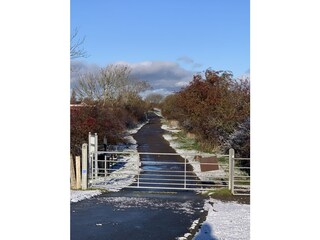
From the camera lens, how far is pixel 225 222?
5340 mm

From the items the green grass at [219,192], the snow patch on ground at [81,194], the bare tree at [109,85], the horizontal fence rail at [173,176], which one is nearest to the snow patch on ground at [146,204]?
the snow patch on ground at [81,194]

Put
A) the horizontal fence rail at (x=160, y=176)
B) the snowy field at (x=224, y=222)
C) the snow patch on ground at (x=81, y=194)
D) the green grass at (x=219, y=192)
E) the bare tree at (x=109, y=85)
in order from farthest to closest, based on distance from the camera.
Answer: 1. the bare tree at (x=109, y=85)
2. the horizontal fence rail at (x=160, y=176)
3. the green grass at (x=219, y=192)
4. the snow patch on ground at (x=81, y=194)
5. the snowy field at (x=224, y=222)

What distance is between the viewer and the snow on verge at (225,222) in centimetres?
467

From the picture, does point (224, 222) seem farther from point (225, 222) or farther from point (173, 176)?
point (173, 176)

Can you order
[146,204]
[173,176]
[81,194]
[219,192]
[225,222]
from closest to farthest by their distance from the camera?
[225,222] → [146,204] → [81,194] → [219,192] → [173,176]

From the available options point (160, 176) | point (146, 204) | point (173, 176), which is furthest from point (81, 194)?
point (173, 176)

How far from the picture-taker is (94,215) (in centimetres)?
586

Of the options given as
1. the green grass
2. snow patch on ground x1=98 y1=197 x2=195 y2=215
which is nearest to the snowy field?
snow patch on ground x1=98 y1=197 x2=195 y2=215

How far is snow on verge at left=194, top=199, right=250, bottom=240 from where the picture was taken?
15.3 ft

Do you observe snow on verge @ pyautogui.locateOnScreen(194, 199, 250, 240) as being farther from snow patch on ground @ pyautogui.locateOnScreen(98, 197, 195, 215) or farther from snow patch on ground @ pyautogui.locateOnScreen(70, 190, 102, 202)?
snow patch on ground @ pyautogui.locateOnScreen(70, 190, 102, 202)

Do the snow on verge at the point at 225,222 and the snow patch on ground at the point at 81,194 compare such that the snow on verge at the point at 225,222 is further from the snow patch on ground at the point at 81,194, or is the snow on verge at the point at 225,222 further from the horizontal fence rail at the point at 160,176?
the snow patch on ground at the point at 81,194
